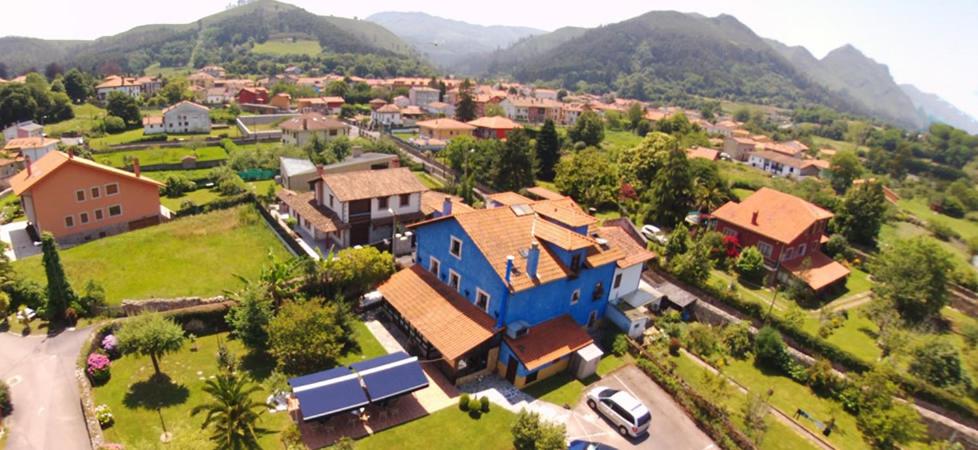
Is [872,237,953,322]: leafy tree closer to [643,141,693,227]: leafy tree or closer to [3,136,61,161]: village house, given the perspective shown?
[643,141,693,227]: leafy tree

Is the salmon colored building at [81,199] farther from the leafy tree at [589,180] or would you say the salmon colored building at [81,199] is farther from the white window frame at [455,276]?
the leafy tree at [589,180]

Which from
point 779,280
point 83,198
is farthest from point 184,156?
point 779,280

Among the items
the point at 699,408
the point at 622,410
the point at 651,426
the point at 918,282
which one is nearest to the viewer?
the point at 622,410

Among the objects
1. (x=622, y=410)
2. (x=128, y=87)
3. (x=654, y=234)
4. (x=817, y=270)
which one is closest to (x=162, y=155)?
(x=654, y=234)

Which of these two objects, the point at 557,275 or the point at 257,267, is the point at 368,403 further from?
the point at 257,267

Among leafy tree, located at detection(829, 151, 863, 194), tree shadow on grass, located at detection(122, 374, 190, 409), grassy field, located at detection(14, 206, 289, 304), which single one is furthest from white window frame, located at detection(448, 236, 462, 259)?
leafy tree, located at detection(829, 151, 863, 194)

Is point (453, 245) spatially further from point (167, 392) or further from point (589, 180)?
point (589, 180)
